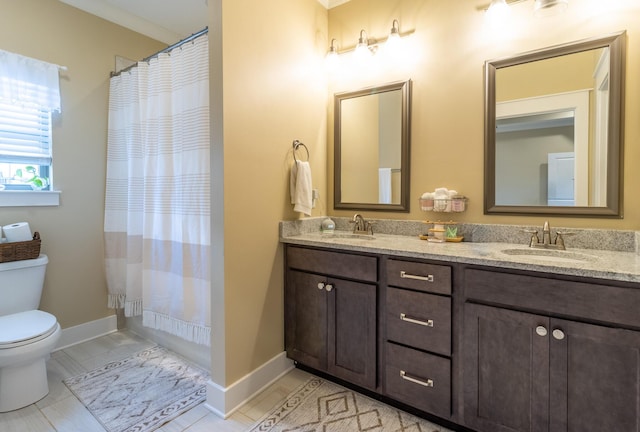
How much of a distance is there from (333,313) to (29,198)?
7.06ft

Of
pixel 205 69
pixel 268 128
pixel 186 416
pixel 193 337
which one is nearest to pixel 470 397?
pixel 186 416

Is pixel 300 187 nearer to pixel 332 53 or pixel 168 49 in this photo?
pixel 332 53

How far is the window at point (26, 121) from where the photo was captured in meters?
2.08

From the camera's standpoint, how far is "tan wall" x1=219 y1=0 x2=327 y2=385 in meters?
1.67

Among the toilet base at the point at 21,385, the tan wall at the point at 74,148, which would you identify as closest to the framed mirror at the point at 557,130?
the toilet base at the point at 21,385

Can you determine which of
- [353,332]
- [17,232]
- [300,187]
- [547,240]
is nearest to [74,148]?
[17,232]

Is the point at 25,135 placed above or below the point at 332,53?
below

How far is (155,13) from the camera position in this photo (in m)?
2.60

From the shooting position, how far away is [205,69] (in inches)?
72.3

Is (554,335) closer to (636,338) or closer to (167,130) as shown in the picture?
(636,338)

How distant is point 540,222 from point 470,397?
3.19ft

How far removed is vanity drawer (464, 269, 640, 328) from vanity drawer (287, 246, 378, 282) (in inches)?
18.8

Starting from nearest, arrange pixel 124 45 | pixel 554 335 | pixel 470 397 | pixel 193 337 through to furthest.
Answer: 1. pixel 554 335
2. pixel 470 397
3. pixel 193 337
4. pixel 124 45

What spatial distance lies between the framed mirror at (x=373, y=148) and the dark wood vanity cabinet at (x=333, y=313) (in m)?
0.62
